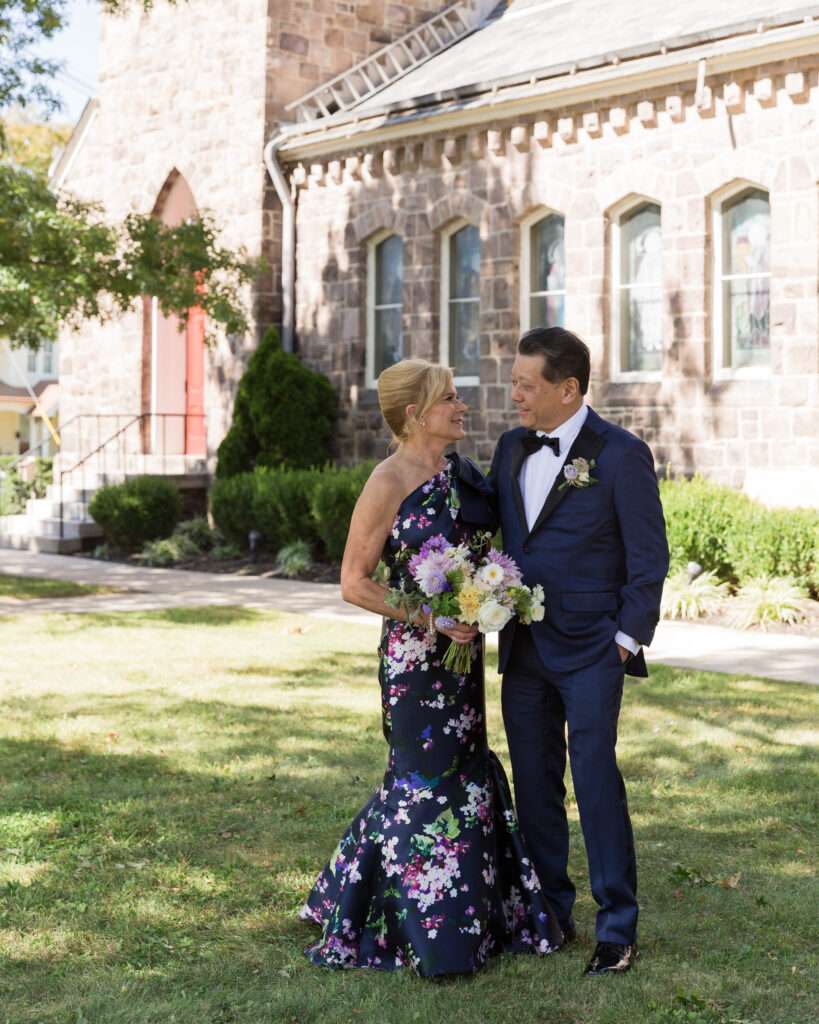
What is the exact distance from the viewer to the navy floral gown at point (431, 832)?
4.21 m

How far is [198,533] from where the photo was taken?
17969 mm

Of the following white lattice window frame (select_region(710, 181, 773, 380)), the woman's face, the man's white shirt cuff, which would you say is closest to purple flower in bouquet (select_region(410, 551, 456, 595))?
the woman's face

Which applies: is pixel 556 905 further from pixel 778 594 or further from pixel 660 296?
pixel 660 296

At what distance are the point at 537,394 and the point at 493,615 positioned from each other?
0.77 metres

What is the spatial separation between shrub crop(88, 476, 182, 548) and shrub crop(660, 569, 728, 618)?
8.22 meters

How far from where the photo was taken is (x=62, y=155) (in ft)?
72.4

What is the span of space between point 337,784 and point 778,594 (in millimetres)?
5955

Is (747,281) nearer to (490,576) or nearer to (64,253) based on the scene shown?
(64,253)

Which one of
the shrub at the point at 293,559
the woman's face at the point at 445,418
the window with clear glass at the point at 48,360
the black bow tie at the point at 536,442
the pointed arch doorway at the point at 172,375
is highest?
the window with clear glass at the point at 48,360

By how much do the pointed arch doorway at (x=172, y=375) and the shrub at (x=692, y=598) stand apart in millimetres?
10129

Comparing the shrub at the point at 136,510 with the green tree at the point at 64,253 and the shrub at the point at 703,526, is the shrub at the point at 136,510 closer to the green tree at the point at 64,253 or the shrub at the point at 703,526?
the green tree at the point at 64,253

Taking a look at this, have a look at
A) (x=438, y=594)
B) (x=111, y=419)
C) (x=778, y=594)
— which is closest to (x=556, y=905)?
(x=438, y=594)

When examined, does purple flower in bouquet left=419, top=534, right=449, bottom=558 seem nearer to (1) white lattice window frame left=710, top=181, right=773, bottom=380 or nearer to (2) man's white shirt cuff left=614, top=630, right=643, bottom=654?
(2) man's white shirt cuff left=614, top=630, right=643, bottom=654

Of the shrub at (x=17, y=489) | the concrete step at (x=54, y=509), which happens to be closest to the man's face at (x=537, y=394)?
the concrete step at (x=54, y=509)
